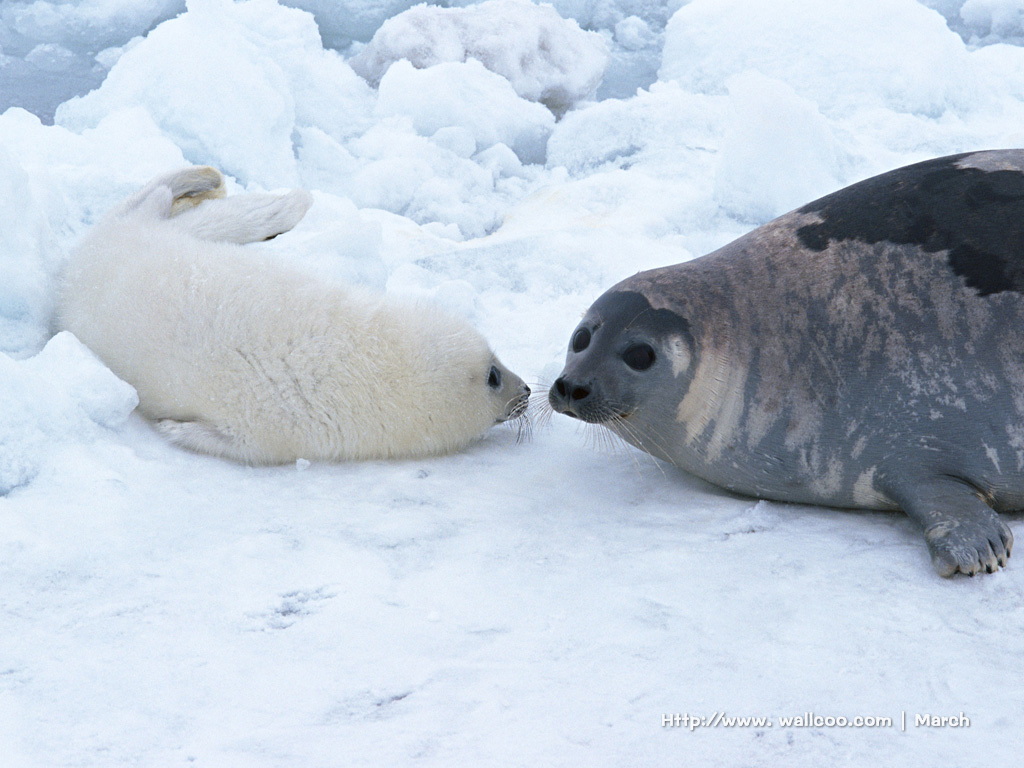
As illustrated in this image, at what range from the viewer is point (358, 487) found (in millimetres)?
2297

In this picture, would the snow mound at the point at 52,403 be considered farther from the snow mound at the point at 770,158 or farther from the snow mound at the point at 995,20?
the snow mound at the point at 995,20

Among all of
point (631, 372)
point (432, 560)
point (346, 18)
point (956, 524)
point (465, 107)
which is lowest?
point (432, 560)

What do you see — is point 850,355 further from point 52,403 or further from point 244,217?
point 244,217

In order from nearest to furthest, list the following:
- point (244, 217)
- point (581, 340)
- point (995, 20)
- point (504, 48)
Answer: point (581, 340)
point (244, 217)
point (504, 48)
point (995, 20)

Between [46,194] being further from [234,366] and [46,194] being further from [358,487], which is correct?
[358,487]

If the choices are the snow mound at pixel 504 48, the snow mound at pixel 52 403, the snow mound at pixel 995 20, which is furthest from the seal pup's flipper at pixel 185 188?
the snow mound at pixel 995 20

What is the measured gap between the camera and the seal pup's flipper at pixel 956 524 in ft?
5.80

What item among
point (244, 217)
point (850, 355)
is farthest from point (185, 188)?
point (850, 355)

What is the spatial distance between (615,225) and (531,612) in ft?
9.76

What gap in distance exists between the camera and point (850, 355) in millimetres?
2156

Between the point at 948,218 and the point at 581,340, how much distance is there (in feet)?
2.83

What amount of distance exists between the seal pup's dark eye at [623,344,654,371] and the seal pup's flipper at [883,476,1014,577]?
0.59m

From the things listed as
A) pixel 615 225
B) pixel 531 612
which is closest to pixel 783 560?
pixel 531 612

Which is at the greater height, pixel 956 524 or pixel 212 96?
pixel 212 96
